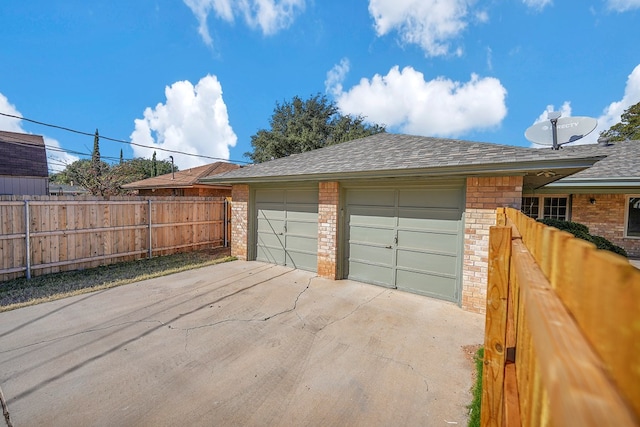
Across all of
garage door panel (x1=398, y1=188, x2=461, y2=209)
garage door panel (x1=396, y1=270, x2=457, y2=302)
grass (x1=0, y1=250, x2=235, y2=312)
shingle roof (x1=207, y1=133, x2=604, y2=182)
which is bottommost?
grass (x1=0, y1=250, x2=235, y2=312)

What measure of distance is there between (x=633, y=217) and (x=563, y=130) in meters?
6.16

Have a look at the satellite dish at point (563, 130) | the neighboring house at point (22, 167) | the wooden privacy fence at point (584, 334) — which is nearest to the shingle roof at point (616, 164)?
the satellite dish at point (563, 130)

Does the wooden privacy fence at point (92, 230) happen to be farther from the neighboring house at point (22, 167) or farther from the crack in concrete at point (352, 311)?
the neighboring house at point (22, 167)

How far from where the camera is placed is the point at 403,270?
6207 millimetres

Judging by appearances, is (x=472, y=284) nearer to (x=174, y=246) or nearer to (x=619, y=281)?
(x=619, y=281)

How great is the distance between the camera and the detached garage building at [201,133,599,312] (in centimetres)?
501

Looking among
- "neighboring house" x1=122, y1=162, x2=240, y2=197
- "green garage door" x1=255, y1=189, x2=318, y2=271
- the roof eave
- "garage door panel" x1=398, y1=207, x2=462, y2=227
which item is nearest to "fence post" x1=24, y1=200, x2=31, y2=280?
"green garage door" x1=255, y1=189, x2=318, y2=271

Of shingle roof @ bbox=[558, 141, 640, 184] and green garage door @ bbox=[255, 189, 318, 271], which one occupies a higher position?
shingle roof @ bbox=[558, 141, 640, 184]

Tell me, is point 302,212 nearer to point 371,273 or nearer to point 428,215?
point 371,273

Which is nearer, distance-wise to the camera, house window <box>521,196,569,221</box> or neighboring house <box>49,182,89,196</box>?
house window <box>521,196,569,221</box>

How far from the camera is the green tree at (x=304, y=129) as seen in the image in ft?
80.5

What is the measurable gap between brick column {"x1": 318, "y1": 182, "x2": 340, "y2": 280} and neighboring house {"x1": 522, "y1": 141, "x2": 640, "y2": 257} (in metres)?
6.78

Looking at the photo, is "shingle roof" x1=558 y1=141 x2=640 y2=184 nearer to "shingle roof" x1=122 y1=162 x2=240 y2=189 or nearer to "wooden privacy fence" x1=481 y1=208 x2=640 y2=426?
"wooden privacy fence" x1=481 y1=208 x2=640 y2=426

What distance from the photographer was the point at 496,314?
165 cm
